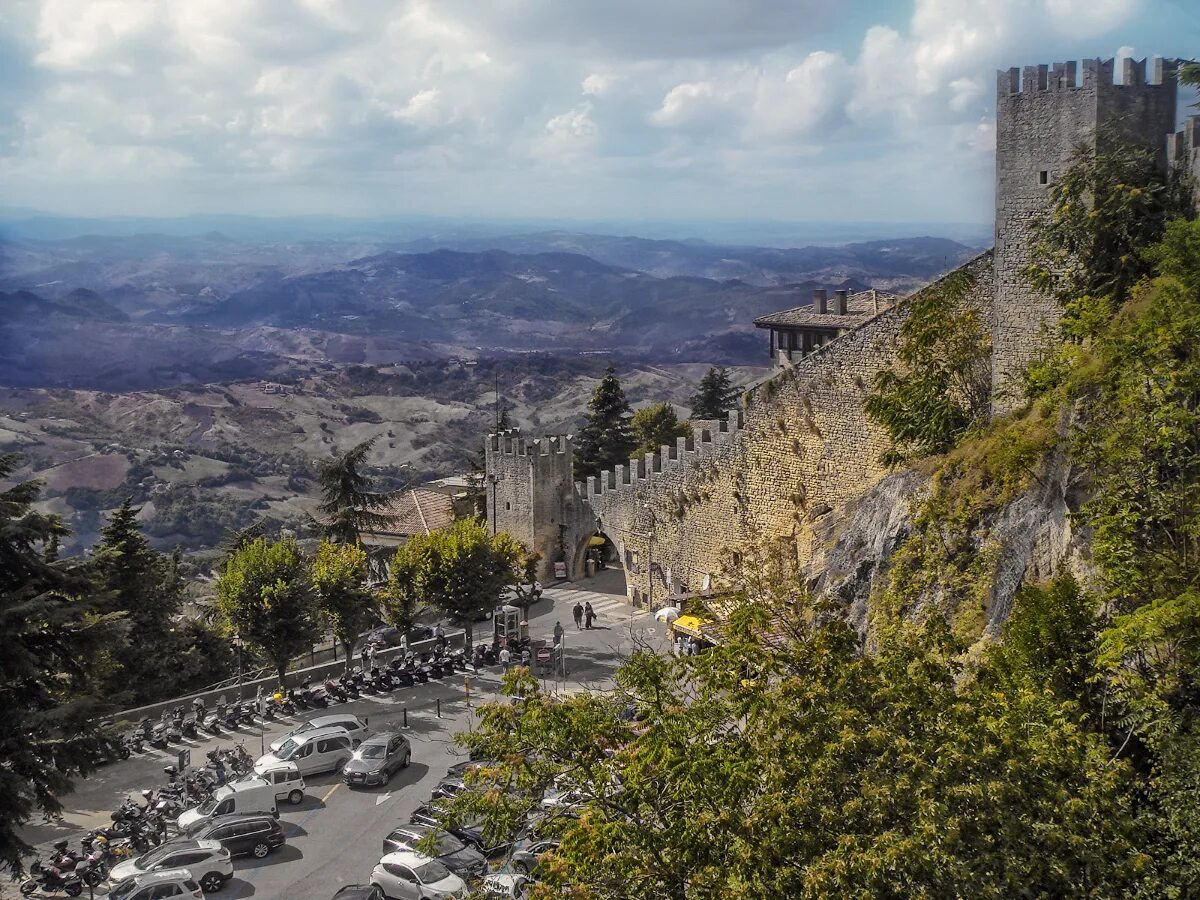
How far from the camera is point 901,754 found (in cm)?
961

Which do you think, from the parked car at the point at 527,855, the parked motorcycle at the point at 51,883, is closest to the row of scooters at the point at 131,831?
the parked motorcycle at the point at 51,883

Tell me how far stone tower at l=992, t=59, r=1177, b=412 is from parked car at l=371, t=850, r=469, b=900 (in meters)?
12.4

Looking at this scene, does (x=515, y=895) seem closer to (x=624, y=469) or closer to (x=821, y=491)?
(x=821, y=491)

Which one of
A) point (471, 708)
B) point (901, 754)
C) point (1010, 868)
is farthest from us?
point (471, 708)

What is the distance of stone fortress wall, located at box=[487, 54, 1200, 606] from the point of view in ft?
62.1

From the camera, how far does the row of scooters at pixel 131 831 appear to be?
675 inches

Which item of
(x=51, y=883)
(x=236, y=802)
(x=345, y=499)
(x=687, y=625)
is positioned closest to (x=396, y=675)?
(x=687, y=625)

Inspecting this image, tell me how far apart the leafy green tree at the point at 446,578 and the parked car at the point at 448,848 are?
10.9m

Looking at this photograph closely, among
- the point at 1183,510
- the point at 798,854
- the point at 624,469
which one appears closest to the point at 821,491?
the point at 624,469

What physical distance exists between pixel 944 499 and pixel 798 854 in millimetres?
10050

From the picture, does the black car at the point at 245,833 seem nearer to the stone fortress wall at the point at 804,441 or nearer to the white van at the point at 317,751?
the white van at the point at 317,751

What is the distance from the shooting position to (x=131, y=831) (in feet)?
61.3

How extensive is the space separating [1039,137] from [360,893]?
16.4m

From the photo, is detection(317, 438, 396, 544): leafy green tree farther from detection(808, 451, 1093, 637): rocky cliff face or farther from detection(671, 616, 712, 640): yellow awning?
detection(808, 451, 1093, 637): rocky cliff face
